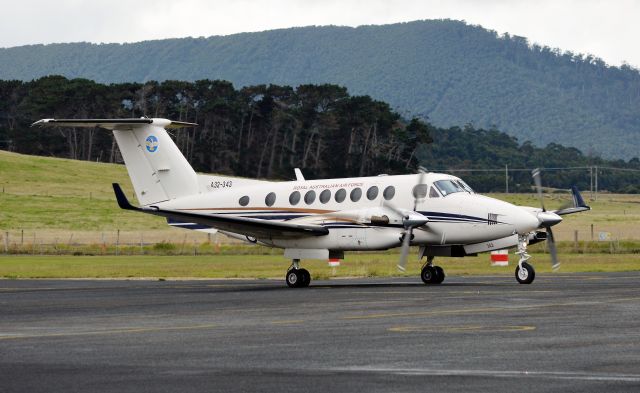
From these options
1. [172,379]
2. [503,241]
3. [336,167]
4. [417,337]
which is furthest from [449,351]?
[336,167]

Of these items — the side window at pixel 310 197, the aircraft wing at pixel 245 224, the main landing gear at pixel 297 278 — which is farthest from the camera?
the side window at pixel 310 197

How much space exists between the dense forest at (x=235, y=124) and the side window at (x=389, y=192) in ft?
353

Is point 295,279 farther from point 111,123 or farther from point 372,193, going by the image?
point 111,123

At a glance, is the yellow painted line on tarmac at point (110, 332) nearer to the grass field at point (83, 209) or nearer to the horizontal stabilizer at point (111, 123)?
the horizontal stabilizer at point (111, 123)

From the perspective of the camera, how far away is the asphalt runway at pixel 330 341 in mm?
13453

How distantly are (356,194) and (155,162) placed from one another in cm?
785

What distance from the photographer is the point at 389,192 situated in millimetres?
34219

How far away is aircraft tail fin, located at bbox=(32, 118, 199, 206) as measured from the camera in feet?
128

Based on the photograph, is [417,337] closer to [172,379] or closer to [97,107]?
[172,379]

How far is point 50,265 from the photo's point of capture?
185ft

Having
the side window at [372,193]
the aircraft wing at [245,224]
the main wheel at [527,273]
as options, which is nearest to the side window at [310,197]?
the aircraft wing at [245,224]

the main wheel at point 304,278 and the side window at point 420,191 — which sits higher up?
the side window at point 420,191

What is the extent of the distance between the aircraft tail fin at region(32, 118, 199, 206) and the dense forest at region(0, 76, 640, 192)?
103 meters

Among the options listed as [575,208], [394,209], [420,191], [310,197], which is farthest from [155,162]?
[575,208]
